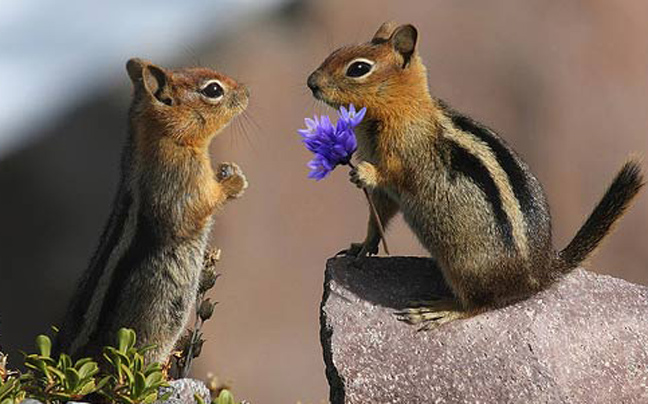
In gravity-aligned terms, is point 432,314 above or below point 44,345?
below

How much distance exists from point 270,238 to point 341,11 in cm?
140

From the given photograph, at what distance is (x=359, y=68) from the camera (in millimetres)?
5164

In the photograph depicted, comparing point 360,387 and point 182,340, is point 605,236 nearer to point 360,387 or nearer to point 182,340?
point 360,387

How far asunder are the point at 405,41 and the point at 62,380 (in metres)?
1.89

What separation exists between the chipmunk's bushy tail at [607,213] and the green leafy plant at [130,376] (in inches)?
73.5

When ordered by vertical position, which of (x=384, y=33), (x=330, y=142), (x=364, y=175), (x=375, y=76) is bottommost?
(x=364, y=175)

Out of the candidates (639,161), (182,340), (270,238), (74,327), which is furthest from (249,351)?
(639,161)

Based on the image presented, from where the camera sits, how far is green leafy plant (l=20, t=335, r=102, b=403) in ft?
15.5

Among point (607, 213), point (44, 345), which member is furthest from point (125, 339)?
point (607, 213)

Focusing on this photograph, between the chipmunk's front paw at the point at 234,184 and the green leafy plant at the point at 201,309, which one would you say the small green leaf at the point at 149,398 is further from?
the chipmunk's front paw at the point at 234,184

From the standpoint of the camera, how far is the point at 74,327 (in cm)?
519

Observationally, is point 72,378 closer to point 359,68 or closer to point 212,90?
point 212,90

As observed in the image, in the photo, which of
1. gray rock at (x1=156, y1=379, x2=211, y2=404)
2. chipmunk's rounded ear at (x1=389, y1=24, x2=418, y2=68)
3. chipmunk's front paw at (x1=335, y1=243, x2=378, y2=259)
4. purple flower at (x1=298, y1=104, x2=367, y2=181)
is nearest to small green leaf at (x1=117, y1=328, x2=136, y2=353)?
gray rock at (x1=156, y1=379, x2=211, y2=404)

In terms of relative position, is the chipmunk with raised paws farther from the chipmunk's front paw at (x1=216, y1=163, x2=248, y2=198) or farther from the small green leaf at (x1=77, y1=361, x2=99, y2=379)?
the small green leaf at (x1=77, y1=361, x2=99, y2=379)
